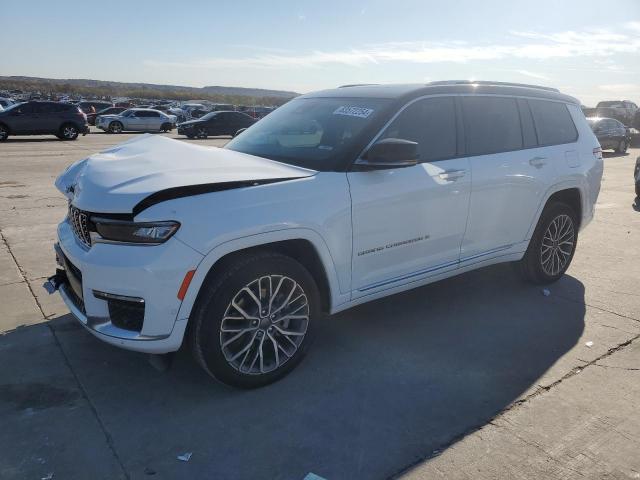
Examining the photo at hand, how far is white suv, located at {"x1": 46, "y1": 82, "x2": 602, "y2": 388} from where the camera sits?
302cm

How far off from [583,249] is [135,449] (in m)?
6.06

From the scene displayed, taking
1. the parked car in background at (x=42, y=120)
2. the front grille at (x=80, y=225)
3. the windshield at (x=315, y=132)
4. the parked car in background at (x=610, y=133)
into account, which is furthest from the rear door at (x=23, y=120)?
the parked car in background at (x=610, y=133)

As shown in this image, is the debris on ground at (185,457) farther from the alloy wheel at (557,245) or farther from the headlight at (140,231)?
the alloy wheel at (557,245)

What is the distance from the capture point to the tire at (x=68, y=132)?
2369 cm

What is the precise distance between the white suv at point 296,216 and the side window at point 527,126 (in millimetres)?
14

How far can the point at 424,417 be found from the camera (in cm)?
322

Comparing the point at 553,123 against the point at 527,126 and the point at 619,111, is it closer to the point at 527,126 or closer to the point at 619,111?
the point at 527,126

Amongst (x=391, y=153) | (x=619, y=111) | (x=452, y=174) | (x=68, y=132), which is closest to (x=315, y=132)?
(x=391, y=153)

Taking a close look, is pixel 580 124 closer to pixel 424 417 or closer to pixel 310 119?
pixel 310 119

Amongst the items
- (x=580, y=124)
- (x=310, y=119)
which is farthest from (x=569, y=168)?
(x=310, y=119)

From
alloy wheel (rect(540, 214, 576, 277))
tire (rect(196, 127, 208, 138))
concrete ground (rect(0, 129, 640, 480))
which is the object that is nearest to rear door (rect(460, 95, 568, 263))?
alloy wheel (rect(540, 214, 576, 277))

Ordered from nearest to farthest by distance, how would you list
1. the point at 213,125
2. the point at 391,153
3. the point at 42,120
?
the point at 391,153 < the point at 42,120 < the point at 213,125

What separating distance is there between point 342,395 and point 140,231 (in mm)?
1567

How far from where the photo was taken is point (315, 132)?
13.7ft
